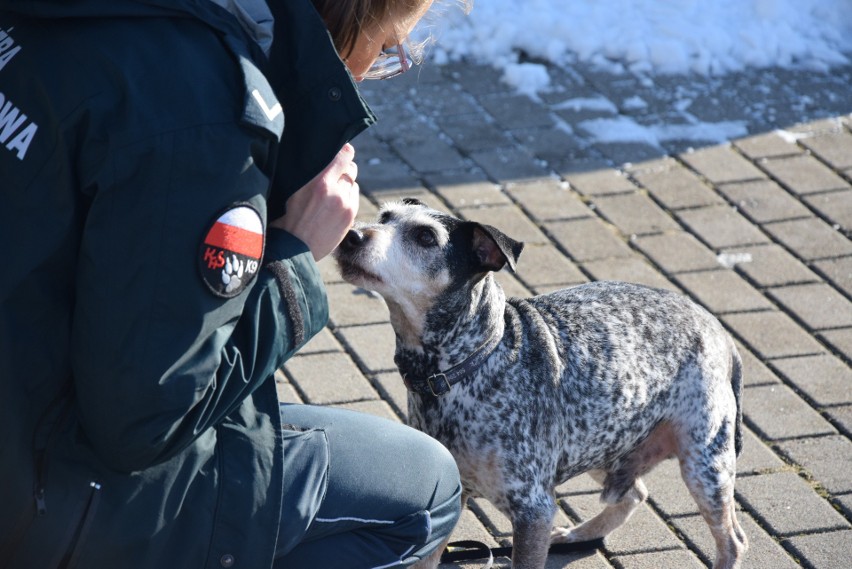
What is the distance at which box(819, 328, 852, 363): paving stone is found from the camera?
4922mm

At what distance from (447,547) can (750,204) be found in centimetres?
326

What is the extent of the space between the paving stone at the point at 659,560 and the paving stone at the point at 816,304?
174cm

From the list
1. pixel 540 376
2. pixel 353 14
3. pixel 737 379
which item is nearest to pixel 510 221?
pixel 737 379

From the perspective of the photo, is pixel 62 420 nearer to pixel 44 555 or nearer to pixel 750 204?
pixel 44 555

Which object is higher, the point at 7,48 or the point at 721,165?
the point at 7,48

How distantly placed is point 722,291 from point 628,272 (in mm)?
466

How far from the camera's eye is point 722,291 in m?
5.30

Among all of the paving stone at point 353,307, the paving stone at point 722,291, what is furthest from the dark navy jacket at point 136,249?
the paving stone at point 722,291

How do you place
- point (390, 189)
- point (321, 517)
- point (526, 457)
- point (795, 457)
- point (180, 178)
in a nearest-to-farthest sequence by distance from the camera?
point (180, 178), point (321, 517), point (526, 457), point (795, 457), point (390, 189)

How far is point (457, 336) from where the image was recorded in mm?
3414

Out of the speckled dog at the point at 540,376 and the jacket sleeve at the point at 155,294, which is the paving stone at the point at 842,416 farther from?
the jacket sleeve at the point at 155,294

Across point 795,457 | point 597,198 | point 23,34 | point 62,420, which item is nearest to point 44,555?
point 62,420

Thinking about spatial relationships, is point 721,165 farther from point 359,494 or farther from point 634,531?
point 359,494

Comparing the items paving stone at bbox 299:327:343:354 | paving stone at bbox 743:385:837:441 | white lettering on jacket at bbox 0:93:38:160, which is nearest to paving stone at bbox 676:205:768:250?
paving stone at bbox 743:385:837:441
